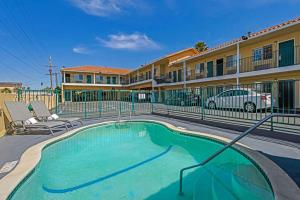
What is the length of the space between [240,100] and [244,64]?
34.9ft

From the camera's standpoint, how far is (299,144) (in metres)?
5.61

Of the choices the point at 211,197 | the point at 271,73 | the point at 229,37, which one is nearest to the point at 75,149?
the point at 211,197

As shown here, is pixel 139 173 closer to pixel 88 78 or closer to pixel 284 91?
pixel 284 91

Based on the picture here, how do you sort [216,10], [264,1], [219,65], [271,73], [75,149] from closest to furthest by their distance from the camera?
[75,149] → [264,1] → [216,10] → [271,73] → [219,65]

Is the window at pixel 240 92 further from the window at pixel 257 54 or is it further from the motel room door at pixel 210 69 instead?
the motel room door at pixel 210 69

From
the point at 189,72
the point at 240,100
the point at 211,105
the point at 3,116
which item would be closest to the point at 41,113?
the point at 3,116

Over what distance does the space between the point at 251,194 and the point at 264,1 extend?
1239 cm

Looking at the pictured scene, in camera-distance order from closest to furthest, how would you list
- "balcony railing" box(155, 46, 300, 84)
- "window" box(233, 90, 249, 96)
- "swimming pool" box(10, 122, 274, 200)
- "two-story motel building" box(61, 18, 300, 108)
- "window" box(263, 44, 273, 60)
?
"swimming pool" box(10, 122, 274, 200)
"window" box(233, 90, 249, 96)
"two-story motel building" box(61, 18, 300, 108)
"balcony railing" box(155, 46, 300, 84)
"window" box(263, 44, 273, 60)

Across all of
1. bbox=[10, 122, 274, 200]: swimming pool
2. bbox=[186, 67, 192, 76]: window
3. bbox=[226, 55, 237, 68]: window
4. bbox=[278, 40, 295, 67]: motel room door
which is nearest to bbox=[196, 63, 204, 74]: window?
bbox=[186, 67, 192, 76]: window

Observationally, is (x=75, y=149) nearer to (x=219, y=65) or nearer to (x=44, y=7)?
(x=44, y=7)

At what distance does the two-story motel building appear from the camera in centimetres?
1418

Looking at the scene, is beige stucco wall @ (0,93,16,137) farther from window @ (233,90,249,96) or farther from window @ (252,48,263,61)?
window @ (252,48,263,61)

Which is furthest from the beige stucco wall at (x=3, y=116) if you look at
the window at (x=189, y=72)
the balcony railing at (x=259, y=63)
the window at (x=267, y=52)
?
the window at (x=189, y=72)

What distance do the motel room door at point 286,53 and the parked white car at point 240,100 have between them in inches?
326
